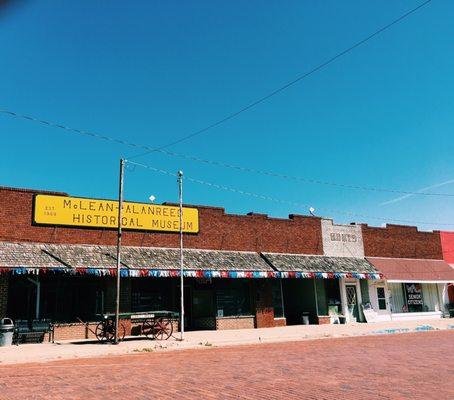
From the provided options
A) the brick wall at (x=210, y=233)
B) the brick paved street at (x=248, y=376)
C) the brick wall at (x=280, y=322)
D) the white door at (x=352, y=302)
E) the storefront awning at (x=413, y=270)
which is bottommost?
the brick paved street at (x=248, y=376)

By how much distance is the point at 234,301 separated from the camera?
2694cm

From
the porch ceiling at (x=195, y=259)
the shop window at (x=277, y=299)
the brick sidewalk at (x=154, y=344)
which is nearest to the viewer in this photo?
the brick sidewalk at (x=154, y=344)

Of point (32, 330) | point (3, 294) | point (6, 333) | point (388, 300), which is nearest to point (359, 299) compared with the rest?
point (388, 300)

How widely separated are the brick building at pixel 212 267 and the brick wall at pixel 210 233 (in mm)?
48

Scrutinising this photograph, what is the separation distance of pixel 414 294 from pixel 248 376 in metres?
26.6

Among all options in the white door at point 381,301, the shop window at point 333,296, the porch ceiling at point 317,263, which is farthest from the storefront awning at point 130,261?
the white door at point 381,301

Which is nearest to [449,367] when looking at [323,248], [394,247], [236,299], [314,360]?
[314,360]

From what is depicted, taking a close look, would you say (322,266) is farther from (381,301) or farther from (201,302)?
(201,302)

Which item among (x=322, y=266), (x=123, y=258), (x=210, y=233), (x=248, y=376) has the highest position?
(x=210, y=233)

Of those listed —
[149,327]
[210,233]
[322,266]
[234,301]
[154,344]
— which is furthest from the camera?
[322,266]

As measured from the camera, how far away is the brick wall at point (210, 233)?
2148 centimetres

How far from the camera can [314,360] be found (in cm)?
1332

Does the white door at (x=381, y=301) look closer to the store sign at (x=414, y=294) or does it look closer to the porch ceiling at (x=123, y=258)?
the store sign at (x=414, y=294)

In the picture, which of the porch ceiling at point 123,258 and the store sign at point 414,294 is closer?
the porch ceiling at point 123,258
